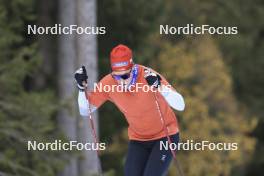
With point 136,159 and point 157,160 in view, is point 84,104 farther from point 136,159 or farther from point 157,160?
point 157,160

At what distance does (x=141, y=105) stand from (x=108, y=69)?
1120 cm

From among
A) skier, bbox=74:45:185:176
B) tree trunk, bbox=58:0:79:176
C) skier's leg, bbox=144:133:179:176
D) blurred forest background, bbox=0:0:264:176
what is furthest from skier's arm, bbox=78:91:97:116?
tree trunk, bbox=58:0:79:176

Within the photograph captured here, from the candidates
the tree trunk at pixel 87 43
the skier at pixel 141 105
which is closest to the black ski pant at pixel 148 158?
the skier at pixel 141 105

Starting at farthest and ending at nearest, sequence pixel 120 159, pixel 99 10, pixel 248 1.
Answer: pixel 248 1 → pixel 120 159 → pixel 99 10

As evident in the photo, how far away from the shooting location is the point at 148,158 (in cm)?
729

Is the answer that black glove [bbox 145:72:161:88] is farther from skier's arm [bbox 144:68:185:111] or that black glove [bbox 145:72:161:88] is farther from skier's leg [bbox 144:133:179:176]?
skier's leg [bbox 144:133:179:176]

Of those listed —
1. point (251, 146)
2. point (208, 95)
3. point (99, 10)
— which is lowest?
point (251, 146)

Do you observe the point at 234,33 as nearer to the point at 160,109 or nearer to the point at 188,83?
the point at 188,83

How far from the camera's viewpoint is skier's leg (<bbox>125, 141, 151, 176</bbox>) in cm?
721

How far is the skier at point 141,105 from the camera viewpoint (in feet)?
22.6

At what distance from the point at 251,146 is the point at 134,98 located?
19758 mm

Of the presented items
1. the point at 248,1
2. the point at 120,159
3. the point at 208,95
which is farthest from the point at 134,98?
the point at 248,1

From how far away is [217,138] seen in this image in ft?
81.3

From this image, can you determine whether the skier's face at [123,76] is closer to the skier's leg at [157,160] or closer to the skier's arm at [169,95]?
the skier's arm at [169,95]
